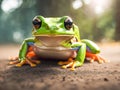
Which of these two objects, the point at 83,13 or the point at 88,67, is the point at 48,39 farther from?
the point at 83,13

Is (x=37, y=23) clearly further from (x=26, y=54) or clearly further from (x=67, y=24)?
(x=26, y=54)

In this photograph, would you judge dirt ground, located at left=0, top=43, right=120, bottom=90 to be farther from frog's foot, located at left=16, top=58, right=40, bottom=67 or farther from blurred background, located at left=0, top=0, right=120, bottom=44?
blurred background, located at left=0, top=0, right=120, bottom=44

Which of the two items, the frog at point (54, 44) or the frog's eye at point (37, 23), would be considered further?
the frog's eye at point (37, 23)

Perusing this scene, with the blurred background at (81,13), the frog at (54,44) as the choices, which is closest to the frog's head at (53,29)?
the frog at (54,44)

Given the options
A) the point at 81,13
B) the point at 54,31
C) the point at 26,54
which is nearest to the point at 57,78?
the point at 54,31

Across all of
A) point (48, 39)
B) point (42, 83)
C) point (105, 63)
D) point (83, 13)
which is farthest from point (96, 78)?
point (83, 13)

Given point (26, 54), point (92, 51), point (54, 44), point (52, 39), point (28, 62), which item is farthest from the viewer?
point (92, 51)

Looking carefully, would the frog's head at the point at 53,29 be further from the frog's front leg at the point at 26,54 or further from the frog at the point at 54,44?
the frog's front leg at the point at 26,54
